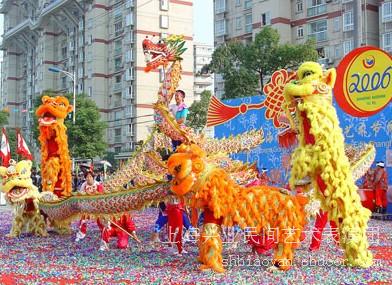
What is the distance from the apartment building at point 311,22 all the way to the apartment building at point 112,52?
4193 millimetres

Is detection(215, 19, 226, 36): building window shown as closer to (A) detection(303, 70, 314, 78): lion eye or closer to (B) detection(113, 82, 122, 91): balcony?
(B) detection(113, 82, 122, 91): balcony

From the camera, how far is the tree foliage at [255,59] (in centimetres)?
2150

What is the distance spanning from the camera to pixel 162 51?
23.9 ft

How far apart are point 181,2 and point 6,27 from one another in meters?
21.7

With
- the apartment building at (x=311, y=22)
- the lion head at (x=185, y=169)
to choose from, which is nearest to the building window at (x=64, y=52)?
the apartment building at (x=311, y=22)

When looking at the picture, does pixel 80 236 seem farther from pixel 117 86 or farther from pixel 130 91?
pixel 117 86

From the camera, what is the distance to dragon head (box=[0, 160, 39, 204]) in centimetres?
823

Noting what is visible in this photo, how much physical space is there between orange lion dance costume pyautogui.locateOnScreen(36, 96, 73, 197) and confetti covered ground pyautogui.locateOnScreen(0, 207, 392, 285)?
1.30 m

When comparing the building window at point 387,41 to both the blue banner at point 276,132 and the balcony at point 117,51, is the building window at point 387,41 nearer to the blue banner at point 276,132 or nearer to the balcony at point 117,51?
the blue banner at point 276,132

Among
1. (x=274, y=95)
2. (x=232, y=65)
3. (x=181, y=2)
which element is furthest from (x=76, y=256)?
(x=181, y=2)

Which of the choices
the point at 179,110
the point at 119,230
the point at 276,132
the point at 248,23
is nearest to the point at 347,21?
the point at 248,23

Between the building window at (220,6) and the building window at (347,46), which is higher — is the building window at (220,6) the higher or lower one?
the higher one

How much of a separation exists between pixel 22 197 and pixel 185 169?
4.07m

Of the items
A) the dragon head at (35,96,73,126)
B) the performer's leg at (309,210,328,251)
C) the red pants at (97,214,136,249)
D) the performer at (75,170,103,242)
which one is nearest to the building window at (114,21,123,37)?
the dragon head at (35,96,73,126)
